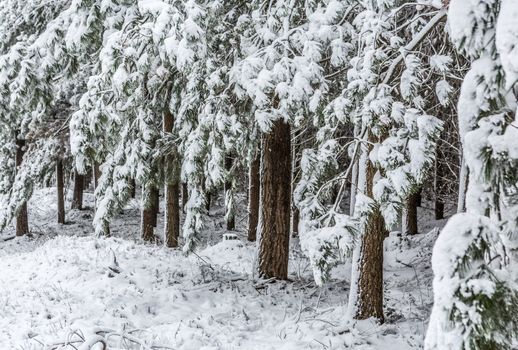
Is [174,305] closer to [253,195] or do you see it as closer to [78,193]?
[253,195]

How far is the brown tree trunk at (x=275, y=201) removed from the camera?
9836 mm

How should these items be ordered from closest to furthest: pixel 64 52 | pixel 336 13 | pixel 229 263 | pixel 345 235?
pixel 345 235, pixel 336 13, pixel 64 52, pixel 229 263

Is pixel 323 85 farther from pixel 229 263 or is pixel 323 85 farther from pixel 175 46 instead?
pixel 229 263

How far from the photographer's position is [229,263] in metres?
13.6

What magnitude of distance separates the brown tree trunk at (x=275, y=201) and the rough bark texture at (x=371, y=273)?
2659mm

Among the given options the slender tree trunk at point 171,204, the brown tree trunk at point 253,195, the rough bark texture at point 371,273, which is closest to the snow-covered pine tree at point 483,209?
the rough bark texture at point 371,273

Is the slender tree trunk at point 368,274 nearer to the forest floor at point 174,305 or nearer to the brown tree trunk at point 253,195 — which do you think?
the forest floor at point 174,305

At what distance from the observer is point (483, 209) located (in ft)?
8.30

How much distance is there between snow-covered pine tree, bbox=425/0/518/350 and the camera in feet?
7.14

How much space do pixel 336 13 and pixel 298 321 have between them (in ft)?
16.5

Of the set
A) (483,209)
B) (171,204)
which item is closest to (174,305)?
(171,204)

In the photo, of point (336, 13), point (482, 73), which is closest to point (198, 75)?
point (336, 13)

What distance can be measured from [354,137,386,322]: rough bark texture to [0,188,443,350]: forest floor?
24cm

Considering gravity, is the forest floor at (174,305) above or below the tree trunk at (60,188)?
below
